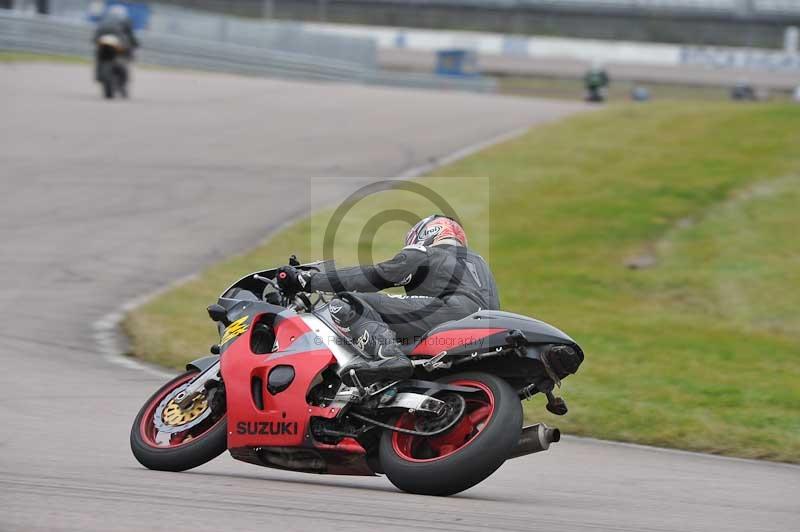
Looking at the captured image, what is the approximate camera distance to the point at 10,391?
9.05 metres

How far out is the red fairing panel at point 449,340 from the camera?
6207 millimetres

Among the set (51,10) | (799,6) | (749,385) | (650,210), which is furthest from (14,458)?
(799,6)

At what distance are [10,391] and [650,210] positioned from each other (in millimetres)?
11864

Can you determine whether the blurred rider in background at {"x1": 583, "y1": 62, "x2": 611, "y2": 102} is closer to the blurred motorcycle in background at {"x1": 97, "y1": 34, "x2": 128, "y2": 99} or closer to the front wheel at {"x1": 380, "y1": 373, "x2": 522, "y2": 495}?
the blurred motorcycle in background at {"x1": 97, "y1": 34, "x2": 128, "y2": 99}

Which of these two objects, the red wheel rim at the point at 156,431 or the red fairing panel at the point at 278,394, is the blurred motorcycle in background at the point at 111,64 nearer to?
the red wheel rim at the point at 156,431

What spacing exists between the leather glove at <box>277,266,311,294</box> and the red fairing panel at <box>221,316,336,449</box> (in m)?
0.21

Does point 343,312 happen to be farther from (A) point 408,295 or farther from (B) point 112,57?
(B) point 112,57

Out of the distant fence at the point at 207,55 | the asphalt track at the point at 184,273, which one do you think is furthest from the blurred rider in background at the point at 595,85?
the asphalt track at the point at 184,273

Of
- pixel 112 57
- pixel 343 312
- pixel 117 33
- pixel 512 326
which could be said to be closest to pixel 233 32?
pixel 117 33

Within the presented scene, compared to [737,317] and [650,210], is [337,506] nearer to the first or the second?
[737,317]

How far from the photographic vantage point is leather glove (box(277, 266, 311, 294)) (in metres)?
6.74

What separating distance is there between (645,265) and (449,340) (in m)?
10.2

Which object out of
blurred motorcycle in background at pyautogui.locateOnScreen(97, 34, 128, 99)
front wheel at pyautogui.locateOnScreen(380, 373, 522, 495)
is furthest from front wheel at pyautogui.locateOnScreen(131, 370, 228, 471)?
blurred motorcycle in background at pyautogui.locateOnScreen(97, 34, 128, 99)

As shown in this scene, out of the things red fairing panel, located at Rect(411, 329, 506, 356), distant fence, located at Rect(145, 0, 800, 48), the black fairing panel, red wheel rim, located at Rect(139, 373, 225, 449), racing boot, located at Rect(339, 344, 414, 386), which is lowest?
red wheel rim, located at Rect(139, 373, 225, 449)
